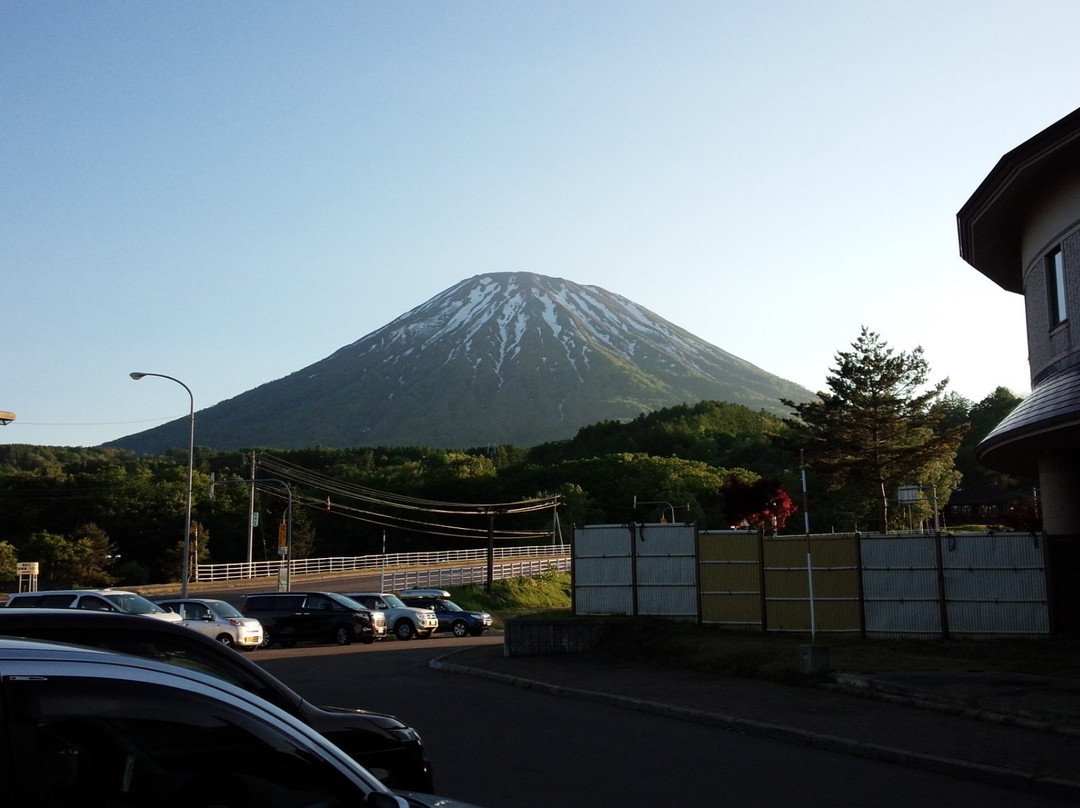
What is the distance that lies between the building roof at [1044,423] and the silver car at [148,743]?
48.9ft

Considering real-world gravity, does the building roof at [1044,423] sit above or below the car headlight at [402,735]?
above

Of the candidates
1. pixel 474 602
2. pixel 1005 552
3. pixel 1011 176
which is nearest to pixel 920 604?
pixel 1005 552

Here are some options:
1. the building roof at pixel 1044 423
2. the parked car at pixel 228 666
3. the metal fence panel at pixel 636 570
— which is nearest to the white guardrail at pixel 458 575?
the metal fence panel at pixel 636 570

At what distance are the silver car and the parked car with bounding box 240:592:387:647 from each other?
29.4m

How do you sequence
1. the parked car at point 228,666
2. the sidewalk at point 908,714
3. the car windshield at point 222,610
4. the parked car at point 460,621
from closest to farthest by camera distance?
the parked car at point 228,666 → the sidewalk at point 908,714 → the car windshield at point 222,610 → the parked car at point 460,621

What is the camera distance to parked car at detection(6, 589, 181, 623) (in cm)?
2069

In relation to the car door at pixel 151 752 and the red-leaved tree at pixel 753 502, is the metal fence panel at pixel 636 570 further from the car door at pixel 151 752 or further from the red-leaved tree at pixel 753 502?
the car door at pixel 151 752

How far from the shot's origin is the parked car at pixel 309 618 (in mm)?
31875

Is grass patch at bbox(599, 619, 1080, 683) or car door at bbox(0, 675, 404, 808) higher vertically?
car door at bbox(0, 675, 404, 808)

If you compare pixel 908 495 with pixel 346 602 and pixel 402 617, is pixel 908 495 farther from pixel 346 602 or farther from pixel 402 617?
pixel 346 602

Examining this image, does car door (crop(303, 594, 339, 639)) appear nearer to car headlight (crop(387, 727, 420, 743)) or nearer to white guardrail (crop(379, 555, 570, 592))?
white guardrail (crop(379, 555, 570, 592))

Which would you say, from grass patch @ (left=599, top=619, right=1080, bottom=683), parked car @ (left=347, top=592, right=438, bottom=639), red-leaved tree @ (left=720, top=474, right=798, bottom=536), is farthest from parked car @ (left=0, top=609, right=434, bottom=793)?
red-leaved tree @ (left=720, top=474, right=798, bottom=536)

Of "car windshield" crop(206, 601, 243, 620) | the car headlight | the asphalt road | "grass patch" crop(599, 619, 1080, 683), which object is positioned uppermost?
the car headlight

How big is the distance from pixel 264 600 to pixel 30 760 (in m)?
31.0
